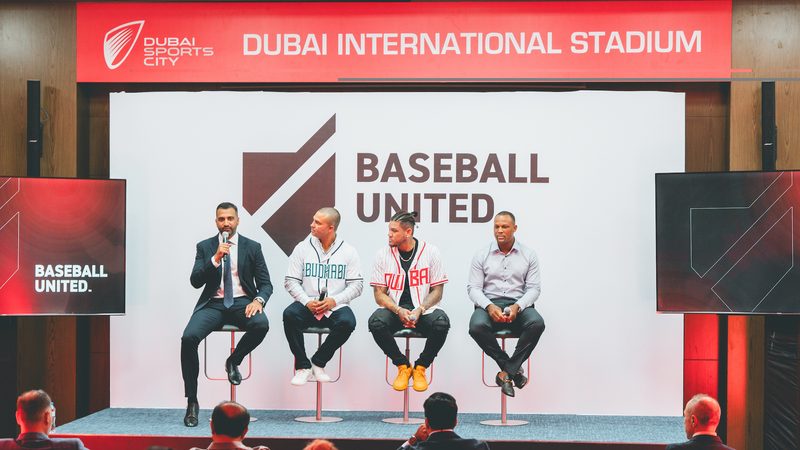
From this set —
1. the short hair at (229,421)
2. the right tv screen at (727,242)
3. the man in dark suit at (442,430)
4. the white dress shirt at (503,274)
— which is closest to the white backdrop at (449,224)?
the white dress shirt at (503,274)

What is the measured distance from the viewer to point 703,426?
13.4ft

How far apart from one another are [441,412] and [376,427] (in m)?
2.68

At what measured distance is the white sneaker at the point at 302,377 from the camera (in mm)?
6398

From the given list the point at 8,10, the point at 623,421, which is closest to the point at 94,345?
the point at 8,10

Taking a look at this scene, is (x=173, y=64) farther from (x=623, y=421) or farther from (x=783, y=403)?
(x=783, y=403)

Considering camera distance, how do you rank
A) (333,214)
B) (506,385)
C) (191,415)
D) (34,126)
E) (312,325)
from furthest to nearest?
(34,126) < (333,214) < (312,325) < (191,415) < (506,385)

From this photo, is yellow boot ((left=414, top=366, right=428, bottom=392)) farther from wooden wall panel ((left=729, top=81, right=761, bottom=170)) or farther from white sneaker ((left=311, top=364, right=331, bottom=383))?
wooden wall panel ((left=729, top=81, right=761, bottom=170))

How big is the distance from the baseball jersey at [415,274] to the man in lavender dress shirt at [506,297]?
0.90ft

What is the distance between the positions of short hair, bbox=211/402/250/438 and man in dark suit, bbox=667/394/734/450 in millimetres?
1760

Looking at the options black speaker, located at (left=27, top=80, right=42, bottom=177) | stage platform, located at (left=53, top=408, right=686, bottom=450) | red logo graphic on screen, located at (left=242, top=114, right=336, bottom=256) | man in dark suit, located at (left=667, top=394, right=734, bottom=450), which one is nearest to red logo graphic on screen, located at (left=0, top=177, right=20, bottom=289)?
A: black speaker, located at (left=27, top=80, right=42, bottom=177)

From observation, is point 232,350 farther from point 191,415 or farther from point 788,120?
point 788,120

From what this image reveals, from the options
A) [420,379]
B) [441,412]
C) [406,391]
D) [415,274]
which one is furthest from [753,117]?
[441,412]

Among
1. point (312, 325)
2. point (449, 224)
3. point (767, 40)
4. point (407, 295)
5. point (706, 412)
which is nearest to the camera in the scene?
point (706, 412)

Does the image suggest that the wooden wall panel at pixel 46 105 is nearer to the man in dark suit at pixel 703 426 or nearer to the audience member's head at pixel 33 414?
the audience member's head at pixel 33 414
